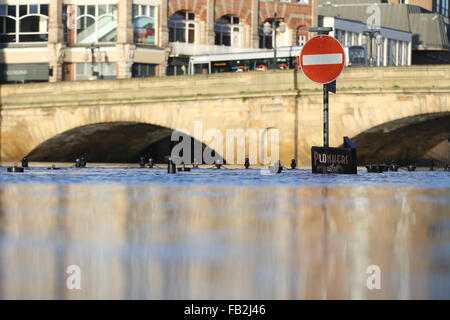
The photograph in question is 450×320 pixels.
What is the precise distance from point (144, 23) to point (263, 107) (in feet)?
94.3

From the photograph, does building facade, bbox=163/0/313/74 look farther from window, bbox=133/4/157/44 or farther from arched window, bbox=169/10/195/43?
window, bbox=133/4/157/44

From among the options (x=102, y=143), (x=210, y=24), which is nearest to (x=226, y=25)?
(x=210, y=24)

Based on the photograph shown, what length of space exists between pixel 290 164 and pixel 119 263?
116 ft

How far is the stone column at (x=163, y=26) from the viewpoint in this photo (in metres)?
69.0

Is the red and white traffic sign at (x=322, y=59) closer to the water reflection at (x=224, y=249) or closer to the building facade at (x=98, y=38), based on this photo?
the water reflection at (x=224, y=249)

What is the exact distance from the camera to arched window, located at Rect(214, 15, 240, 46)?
73.9 metres

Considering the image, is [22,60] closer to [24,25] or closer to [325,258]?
[24,25]

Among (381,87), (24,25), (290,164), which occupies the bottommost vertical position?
(290,164)

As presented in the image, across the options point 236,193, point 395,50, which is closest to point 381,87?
point 236,193

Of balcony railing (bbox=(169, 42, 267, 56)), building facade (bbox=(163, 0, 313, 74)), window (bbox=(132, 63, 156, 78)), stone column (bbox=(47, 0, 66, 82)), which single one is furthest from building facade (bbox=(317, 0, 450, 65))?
stone column (bbox=(47, 0, 66, 82))

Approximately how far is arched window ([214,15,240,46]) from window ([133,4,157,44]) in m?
6.27

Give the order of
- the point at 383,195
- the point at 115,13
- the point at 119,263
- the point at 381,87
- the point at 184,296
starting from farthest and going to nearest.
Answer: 1. the point at 115,13
2. the point at 381,87
3. the point at 383,195
4. the point at 119,263
5. the point at 184,296

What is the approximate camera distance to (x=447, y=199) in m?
12.3

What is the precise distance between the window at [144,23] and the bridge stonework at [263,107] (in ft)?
61.8
